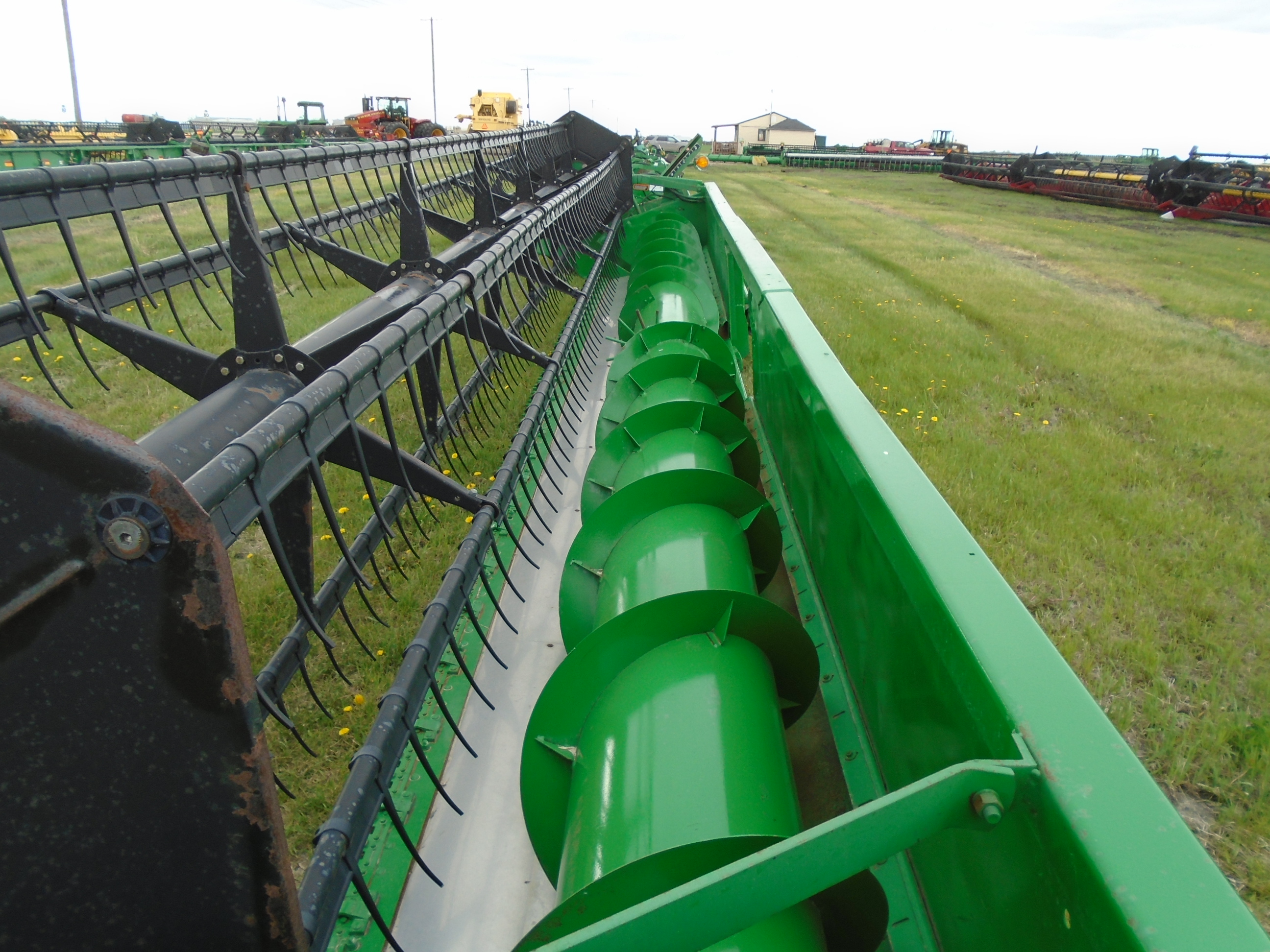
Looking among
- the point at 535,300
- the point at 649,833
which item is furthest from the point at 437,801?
the point at 535,300

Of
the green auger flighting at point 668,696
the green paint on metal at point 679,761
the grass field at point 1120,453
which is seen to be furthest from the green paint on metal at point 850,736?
the grass field at point 1120,453

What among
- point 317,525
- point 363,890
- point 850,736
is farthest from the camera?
point 317,525

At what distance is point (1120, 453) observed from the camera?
4.13 meters

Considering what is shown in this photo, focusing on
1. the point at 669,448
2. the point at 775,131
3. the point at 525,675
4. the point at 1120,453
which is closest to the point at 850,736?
the point at 669,448

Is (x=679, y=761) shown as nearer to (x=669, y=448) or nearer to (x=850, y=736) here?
(x=850, y=736)

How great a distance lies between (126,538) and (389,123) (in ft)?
97.4

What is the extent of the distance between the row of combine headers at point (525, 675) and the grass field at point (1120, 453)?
3.79 ft

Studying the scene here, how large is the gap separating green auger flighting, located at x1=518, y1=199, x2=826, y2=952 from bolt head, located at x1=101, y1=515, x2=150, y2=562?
2.56ft

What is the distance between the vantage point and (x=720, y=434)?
8.84 ft

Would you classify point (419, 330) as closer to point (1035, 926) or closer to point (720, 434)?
point (720, 434)

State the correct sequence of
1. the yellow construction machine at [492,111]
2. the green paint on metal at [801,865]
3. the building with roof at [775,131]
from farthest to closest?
1. the building with roof at [775,131]
2. the yellow construction machine at [492,111]
3. the green paint on metal at [801,865]

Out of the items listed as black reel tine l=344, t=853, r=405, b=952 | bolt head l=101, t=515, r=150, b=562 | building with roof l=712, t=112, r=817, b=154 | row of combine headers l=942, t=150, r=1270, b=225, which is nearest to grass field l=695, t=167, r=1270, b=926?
black reel tine l=344, t=853, r=405, b=952

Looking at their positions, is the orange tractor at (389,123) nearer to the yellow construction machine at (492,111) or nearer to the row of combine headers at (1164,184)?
the yellow construction machine at (492,111)

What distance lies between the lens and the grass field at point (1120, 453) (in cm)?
237
